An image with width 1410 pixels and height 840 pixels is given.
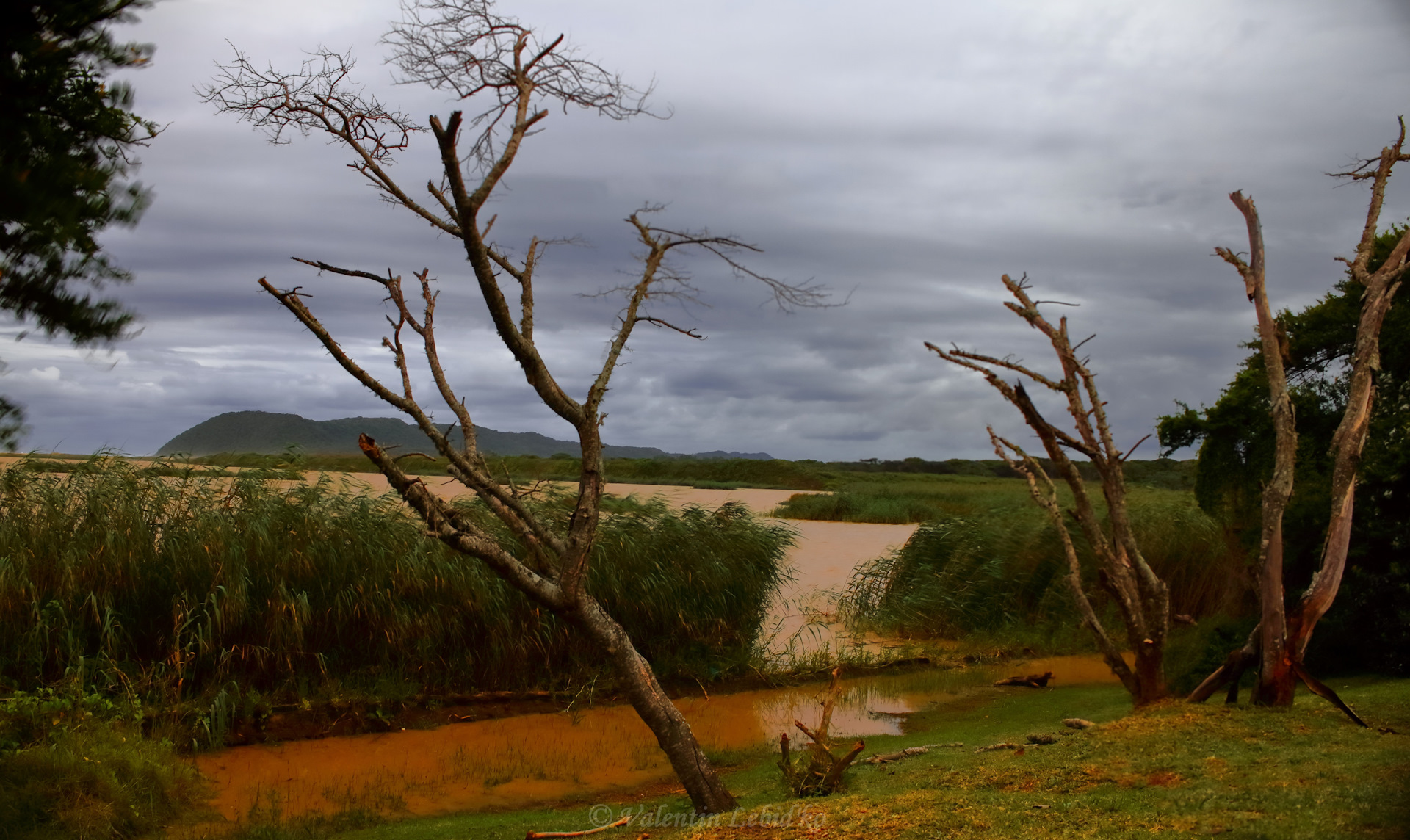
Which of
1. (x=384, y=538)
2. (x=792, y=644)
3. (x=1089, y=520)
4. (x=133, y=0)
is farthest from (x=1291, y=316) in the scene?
(x=133, y=0)

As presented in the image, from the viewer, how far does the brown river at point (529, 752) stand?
695 centimetres

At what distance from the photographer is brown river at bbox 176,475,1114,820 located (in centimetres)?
695

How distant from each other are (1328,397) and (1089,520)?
4224mm

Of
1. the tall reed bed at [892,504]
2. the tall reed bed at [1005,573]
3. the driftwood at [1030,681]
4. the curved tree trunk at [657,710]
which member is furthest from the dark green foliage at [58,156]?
the tall reed bed at [892,504]

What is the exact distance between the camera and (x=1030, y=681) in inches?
404

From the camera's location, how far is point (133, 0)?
12.8 ft

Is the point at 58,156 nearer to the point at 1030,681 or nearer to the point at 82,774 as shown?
the point at 82,774

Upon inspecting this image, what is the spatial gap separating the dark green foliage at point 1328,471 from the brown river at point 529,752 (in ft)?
8.66

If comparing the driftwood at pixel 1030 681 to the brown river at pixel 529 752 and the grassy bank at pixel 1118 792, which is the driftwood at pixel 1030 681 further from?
the grassy bank at pixel 1118 792

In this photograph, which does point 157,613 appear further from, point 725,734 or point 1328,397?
point 1328,397

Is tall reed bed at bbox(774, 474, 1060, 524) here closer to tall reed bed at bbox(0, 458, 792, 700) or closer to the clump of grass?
tall reed bed at bbox(0, 458, 792, 700)

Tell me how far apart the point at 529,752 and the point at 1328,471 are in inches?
287

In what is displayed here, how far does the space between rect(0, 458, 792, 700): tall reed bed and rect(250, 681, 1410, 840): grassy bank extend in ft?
9.58

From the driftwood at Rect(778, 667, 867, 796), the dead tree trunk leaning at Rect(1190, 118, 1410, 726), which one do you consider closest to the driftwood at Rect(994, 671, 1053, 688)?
the dead tree trunk leaning at Rect(1190, 118, 1410, 726)
